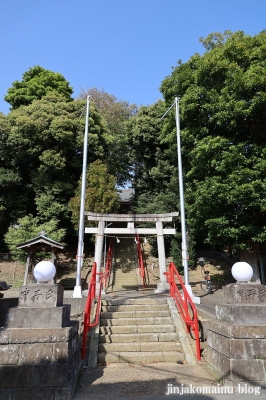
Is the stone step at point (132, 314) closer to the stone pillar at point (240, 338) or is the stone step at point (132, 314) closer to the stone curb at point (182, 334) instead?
the stone curb at point (182, 334)

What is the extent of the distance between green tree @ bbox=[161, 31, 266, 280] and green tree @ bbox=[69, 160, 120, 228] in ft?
17.1

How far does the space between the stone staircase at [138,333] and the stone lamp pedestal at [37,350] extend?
1.58 m

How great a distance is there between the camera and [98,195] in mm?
15672

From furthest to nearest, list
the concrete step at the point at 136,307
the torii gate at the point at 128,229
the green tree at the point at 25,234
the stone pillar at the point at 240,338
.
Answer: the green tree at the point at 25,234, the torii gate at the point at 128,229, the concrete step at the point at 136,307, the stone pillar at the point at 240,338

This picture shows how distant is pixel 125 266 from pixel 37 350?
1412cm

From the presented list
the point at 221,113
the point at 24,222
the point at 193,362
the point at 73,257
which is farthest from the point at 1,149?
the point at 193,362

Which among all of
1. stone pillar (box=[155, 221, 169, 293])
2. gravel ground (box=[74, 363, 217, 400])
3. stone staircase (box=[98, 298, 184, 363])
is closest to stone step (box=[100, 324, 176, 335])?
stone staircase (box=[98, 298, 184, 363])

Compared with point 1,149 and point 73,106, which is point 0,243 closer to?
point 1,149

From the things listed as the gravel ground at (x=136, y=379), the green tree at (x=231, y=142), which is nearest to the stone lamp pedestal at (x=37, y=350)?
the gravel ground at (x=136, y=379)

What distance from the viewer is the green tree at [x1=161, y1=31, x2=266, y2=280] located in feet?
32.8

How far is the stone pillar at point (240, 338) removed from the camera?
3574mm

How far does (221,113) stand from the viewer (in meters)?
10.5

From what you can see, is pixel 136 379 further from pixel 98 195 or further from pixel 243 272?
pixel 98 195

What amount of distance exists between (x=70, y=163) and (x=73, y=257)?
20.4 ft
